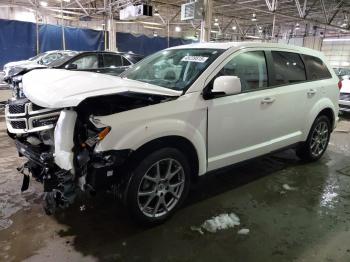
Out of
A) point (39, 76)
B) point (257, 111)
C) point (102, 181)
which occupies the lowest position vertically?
point (102, 181)

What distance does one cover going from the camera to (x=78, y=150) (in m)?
2.41

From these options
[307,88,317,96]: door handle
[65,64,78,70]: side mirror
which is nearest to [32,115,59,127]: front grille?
[307,88,317,96]: door handle

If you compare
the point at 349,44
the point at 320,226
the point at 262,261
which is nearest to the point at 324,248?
the point at 320,226

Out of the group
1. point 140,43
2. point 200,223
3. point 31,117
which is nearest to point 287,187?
point 200,223

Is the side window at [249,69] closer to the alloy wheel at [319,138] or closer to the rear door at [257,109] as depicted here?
the rear door at [257,109]

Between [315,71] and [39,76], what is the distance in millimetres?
3422

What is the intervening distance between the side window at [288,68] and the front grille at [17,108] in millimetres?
2650

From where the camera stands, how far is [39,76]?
300 cm

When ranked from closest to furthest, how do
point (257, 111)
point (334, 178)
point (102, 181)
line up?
point (102, 181) → point (257, 111) → point (334, 178)

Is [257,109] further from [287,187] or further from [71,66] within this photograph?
[71,66]

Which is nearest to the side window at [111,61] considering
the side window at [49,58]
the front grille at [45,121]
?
the side window at [49,58]

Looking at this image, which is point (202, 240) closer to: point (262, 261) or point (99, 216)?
point (262, 261)

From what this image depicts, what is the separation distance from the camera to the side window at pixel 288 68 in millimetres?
Result: 3578

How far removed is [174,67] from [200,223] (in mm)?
1621
